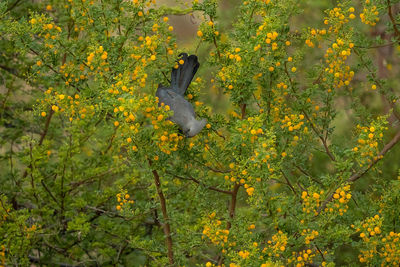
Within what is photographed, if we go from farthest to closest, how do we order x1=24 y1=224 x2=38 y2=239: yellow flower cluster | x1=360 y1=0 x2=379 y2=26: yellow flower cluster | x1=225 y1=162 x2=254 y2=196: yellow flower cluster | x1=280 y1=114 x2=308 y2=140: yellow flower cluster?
x1=24 y1=224 x2=38 y2=239: yellow flower cluster → x1=360 y1=0 x2=379 y2=26: yellow flower cluster → x1=280 y1=114 x2=308 y2=140: yellow flower cluster → x1=225 y1=162 x2=254 y2=196: yellow flower cluster

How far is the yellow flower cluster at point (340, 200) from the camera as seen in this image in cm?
221

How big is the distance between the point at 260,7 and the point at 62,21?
5.62ft

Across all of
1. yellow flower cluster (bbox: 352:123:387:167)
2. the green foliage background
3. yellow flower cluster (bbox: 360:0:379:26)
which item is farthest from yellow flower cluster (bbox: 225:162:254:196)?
yellow flower cluster (bbox: 360:0:379:26)

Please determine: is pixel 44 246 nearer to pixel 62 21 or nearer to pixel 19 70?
pixel 19 70

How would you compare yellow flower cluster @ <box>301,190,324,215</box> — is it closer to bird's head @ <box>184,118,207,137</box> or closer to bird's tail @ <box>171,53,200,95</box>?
bird's head @ <box>184,118,207,137</box>

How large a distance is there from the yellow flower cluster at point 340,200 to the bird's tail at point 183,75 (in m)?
0.81

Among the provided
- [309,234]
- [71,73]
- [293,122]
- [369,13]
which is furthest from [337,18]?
[71,73]

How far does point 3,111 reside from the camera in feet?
12.9

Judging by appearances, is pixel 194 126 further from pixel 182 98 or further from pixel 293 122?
pixel 293 122

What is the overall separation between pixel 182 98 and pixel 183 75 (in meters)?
0.11

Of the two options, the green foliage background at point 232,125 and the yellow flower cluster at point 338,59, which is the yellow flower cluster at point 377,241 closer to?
the green foliage background at point 232,125

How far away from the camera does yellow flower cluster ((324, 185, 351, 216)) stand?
2209 millimetres

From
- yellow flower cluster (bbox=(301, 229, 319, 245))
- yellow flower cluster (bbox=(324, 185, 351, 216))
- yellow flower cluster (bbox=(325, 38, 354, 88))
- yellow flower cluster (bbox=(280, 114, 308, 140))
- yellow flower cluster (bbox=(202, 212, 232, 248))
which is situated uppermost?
yellow flower cluster (bbox=(325, 38, 354, 88))

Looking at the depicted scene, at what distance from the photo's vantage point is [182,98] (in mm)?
2361
